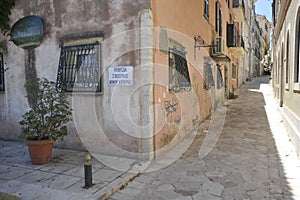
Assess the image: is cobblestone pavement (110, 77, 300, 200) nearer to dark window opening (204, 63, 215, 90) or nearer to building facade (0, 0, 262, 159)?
building facade (0, 0, 262, 159)

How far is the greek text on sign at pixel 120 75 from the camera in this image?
16.4 ft

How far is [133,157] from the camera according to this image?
508cm

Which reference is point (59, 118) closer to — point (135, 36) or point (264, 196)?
point (135, 36)

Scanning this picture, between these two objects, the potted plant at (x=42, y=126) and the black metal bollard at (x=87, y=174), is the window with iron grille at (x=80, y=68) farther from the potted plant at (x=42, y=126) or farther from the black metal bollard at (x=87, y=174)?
the black metal bollard at (x=87, y=174)

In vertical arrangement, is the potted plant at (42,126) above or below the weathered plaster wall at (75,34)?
below

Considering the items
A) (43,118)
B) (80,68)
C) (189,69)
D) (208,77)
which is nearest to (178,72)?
(189,69)

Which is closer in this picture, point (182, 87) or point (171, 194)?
point (171, 194)

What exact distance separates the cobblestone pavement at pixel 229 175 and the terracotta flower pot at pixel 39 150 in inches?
73.3

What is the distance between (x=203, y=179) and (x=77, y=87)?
3357 mm

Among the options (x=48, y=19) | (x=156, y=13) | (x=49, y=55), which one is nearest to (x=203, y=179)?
(x=156, y=13)

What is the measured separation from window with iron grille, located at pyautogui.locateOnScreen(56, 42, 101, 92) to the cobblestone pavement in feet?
7.75

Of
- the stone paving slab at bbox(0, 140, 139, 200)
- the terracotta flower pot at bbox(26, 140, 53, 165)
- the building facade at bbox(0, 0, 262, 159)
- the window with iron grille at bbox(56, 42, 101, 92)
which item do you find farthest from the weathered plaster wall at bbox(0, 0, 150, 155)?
the terracotta flower pot at bbox(26, 140, 53, 165)

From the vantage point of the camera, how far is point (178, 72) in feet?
21.8

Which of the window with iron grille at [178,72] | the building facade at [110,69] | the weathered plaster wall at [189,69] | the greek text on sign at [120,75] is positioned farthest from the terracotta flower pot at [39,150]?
the window with iron grille at [178,72]
